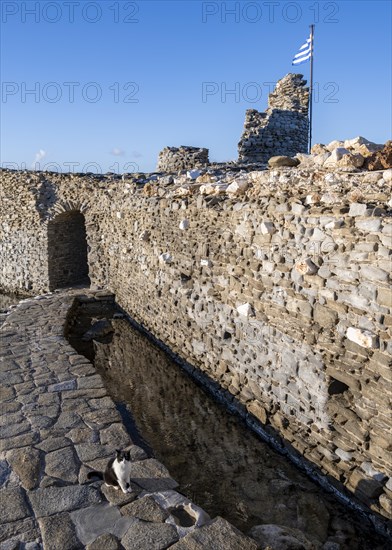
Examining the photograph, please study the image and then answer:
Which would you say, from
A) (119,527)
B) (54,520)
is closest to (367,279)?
(119,527)

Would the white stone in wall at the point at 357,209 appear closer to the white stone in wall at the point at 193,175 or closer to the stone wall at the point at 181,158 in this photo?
the white stone in wall at the point at 193,175

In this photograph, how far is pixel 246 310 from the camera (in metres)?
5.41

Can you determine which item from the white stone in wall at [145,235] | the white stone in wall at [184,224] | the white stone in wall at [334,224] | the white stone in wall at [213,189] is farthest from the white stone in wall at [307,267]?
the white stone in wall at [145,235]

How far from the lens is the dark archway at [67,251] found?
498 inches

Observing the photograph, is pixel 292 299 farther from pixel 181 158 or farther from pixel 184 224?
pixel 181 158

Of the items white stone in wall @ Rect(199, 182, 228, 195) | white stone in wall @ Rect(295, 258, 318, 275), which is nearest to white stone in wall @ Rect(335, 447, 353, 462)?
white stone in wall @ Rect(295, 258, 318, 275)

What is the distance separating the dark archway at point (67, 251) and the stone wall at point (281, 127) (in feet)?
15.9

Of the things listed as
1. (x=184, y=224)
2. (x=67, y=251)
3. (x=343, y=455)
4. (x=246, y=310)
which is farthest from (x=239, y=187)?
(x=67, y=251)

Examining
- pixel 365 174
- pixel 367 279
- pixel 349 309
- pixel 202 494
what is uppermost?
pixel 365 174

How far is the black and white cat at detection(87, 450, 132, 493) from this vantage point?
3021 mm

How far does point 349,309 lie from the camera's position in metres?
3.95

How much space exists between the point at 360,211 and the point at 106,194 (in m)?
7.63

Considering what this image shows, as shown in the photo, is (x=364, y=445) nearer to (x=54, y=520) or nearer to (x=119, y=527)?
(x=119, y=527)

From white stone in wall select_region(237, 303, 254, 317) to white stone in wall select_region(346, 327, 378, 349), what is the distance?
5.03 feet
